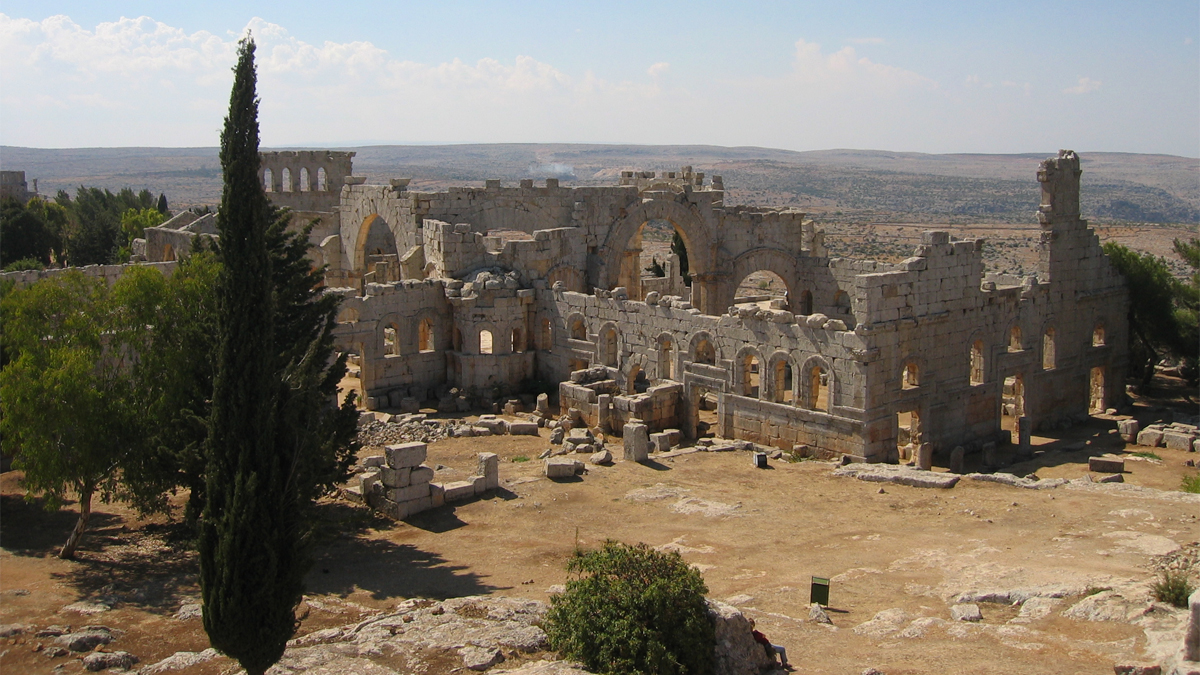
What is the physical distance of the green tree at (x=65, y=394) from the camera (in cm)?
1502

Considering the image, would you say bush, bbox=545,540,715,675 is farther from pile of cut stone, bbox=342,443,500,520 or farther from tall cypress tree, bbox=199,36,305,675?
pile of cut stone, bbox=342,443,500,520

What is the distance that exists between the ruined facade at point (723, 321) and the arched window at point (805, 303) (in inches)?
3.0

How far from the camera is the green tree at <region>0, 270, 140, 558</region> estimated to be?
49.3 ft

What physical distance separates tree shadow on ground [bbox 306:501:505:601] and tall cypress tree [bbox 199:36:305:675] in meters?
2.75

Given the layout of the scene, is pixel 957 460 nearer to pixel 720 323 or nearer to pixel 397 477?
pixel 720 323

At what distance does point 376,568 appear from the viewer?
16.2 metres

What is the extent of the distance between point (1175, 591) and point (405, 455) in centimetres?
1139

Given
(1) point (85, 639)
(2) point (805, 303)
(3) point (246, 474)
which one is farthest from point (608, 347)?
(3) point (246, 474)

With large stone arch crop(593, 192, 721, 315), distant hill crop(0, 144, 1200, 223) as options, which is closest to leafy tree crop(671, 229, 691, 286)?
large stone arch crop(593, 192, 721, 315)

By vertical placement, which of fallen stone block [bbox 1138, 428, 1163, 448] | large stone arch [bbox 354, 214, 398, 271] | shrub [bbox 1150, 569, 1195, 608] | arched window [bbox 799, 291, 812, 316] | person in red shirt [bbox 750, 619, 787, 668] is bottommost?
fallen stone block [bbox 1138, 428, 1163, 448]

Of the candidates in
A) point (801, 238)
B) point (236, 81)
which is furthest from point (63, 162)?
point (236, 81)

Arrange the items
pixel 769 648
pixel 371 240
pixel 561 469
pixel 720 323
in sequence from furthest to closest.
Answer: pixel 371 240 < pixel 720 323 < pixel 561 469 < pixel 769 648

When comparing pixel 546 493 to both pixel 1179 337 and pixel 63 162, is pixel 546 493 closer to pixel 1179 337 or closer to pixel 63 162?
pixel 1179 337

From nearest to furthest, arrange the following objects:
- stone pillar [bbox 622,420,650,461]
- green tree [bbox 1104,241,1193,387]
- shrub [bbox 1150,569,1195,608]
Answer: shrub [bbox 1150,569,1195,608] < stone pillar [bbox 622,420,650,461] < green tree [bbox 1104,241,1193,387]
